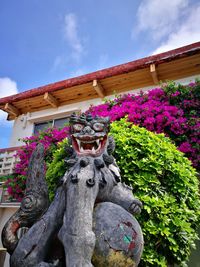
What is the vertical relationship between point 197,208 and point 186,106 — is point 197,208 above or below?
below

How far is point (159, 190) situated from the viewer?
240cm

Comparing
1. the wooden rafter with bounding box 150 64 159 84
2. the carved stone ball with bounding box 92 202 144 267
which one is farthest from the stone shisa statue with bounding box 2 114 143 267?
the wooden rafter with bounding box 150 64 159 84

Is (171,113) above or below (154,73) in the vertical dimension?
below

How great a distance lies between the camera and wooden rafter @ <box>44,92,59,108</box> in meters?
6.82

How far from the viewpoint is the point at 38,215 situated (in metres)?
1.85

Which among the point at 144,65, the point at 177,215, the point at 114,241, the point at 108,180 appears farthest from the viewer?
the point at 144,65

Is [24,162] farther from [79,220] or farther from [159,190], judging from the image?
[79,220]

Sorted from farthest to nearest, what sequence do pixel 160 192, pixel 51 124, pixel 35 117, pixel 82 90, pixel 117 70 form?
pixel 35 117 → pixel 51 124 → pixel 82 90 → pixel 117 70 → pixel 160 192

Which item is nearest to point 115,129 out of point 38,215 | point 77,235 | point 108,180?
point 108,180

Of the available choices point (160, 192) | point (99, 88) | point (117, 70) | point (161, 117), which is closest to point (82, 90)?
point (99, 88)

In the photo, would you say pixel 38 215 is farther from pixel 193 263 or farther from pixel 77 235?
pixel 193 263

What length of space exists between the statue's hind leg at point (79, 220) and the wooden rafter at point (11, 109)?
22.5 feet

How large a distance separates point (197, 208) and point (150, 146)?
37.5 inches

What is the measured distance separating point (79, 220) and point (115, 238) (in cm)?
29
